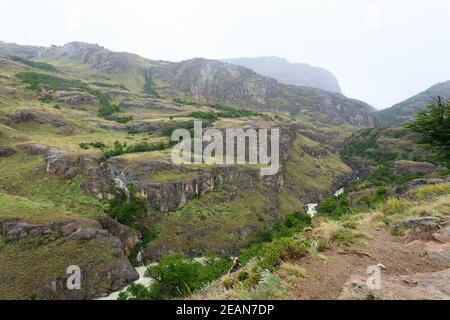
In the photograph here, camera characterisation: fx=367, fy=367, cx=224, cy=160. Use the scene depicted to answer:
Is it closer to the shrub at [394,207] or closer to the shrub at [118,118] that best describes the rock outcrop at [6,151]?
the shrub at [118,118]

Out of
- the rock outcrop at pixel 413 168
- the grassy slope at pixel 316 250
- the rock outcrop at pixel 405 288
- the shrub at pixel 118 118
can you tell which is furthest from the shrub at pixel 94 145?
the rock outcrop at pixel 413 168

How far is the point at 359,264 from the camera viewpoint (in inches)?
552

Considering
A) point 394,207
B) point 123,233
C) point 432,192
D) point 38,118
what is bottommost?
point 123,233

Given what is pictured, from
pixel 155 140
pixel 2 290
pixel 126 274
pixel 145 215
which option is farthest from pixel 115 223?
pixel 155 140

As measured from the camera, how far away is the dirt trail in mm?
11702

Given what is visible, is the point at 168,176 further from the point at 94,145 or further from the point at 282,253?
the point at 282,253

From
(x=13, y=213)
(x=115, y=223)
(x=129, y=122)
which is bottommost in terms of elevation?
(x=115, y=223)

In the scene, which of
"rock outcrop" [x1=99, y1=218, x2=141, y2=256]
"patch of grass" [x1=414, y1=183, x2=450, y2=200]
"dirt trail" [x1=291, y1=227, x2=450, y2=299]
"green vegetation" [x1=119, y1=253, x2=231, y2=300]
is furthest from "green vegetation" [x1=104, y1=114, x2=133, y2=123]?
"dirt trail" [x1=291, y1=227, x2=450, y2=299]

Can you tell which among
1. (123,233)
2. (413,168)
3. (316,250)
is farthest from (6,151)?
(413,168)

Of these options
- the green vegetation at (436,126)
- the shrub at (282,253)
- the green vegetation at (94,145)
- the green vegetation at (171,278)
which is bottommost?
the green vegetation at (171,278)

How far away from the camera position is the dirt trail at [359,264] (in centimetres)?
1170

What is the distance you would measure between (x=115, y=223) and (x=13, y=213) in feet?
82.8
